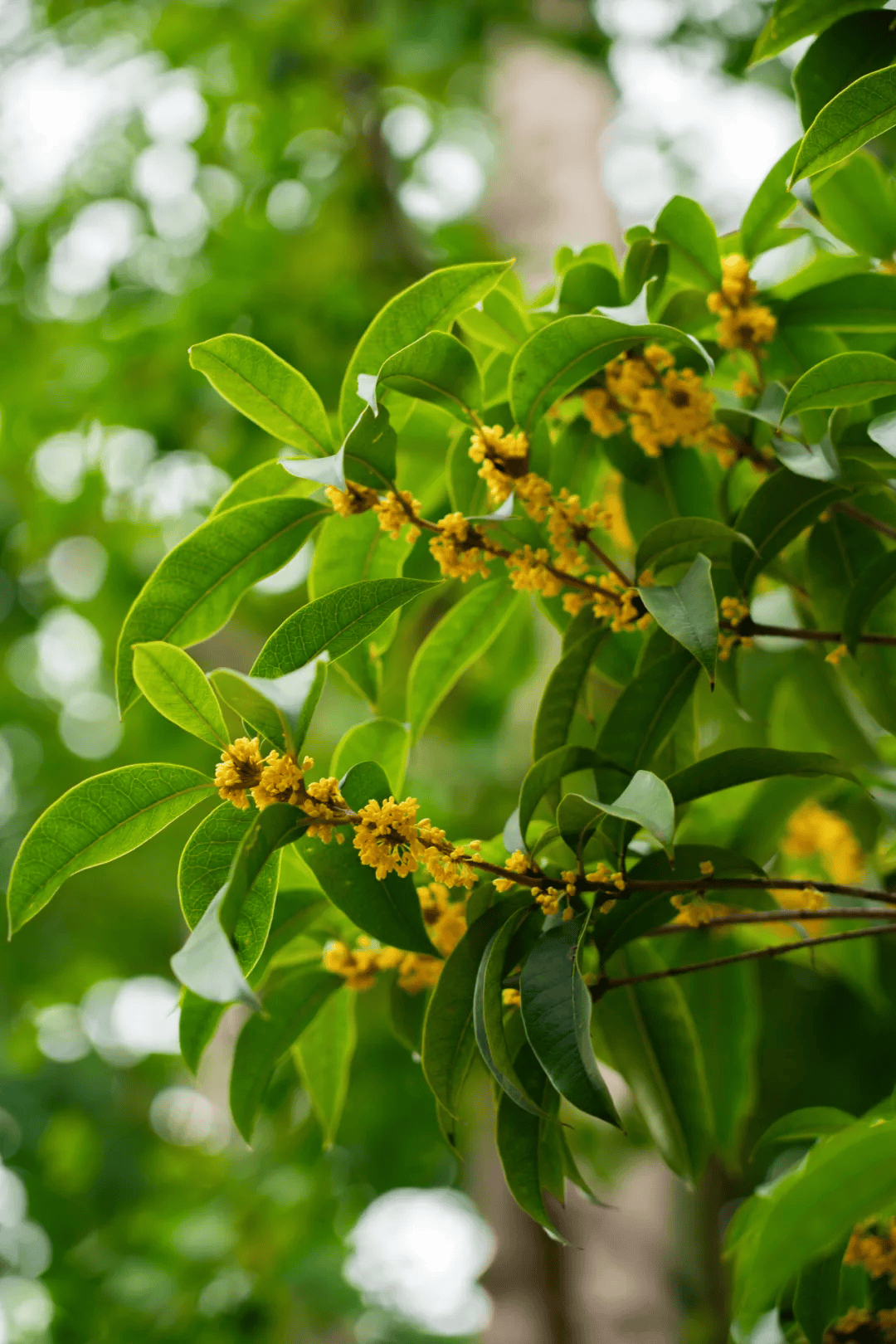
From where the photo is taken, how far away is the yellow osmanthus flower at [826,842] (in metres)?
1.11

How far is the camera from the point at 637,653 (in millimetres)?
834

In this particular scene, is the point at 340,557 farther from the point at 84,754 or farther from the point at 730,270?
the point at 84,754

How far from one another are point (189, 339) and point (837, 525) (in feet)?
5.97

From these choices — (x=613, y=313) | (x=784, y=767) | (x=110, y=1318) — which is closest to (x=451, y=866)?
(x=784, y=767)

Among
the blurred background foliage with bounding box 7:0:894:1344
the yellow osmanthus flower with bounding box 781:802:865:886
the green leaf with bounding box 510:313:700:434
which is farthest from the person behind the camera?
the blurred background foliage with bounding box 7:0:894:1344

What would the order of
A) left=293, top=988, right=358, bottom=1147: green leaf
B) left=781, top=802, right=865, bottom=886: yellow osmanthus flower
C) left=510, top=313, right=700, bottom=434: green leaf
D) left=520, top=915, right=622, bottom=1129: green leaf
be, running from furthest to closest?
left=781, top=802, right=865, bottom=886: yellow osmanthus flower
left=293, top=988, right=358, bottom=1147: green leaf
left=510, top=313, right=700, bottom=434: green leaf
left=520, top=915, right=622, bottom=1129: green leaf

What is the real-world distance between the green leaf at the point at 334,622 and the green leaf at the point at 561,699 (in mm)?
159

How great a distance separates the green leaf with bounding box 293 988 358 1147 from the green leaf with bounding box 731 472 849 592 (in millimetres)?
451

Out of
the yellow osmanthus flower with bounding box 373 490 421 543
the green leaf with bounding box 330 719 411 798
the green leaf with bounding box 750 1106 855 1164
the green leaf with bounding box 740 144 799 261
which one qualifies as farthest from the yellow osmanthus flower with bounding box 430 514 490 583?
the green leaf with bounding box 750 1106 855 1164

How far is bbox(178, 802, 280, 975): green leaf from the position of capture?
57cm

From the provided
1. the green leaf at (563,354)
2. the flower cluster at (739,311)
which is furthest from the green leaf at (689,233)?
the green leaf at (563,354)

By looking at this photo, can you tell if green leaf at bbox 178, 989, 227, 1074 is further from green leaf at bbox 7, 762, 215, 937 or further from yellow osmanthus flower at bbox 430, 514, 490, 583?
yellow osmanthus flower at bbox 430, 514, 490, 583

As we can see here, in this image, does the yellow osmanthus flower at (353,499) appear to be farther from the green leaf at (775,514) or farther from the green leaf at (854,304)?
the green leaf at (854,304)

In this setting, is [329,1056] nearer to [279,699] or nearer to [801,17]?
[279,699]
